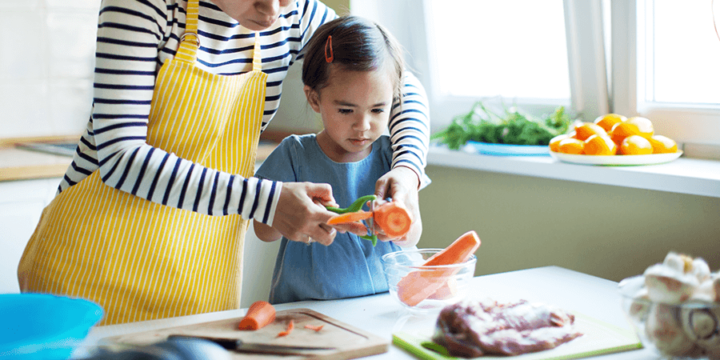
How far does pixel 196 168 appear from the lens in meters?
1.01

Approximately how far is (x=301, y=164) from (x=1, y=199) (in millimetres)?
957

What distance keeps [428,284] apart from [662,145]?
0.72 meters

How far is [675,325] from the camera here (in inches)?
30.3

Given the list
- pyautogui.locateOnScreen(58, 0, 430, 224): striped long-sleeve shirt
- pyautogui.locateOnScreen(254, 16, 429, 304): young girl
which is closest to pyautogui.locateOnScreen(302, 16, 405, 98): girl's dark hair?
pyautogui.locateOnScreen(254, 16, 429, 304): young girl

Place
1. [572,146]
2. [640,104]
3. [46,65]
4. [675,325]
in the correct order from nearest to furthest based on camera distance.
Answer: [675,325]
[572,146]
[640,104]
[46,65]

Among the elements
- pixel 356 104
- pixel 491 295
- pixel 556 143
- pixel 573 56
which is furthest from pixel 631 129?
pixel 356 104

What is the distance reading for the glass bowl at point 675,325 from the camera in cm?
76

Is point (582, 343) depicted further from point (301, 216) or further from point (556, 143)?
point (556, 143)

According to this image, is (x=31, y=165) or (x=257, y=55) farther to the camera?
(x=31, y=165)

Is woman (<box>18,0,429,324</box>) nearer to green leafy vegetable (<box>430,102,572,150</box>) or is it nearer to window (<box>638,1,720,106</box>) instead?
green leafy vegetable (<box>430,102,572,150</box>)

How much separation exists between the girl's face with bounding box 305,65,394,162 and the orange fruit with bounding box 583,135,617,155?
0.51m

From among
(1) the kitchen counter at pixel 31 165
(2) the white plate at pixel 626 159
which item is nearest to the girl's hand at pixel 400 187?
(2) the white plate at pixel 626 159

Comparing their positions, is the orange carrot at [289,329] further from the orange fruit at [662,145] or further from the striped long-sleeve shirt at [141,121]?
the orange fruit at [662,145]

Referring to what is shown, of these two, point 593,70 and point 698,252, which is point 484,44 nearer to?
point 593,70
